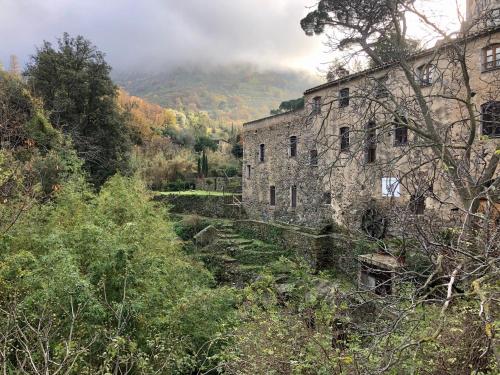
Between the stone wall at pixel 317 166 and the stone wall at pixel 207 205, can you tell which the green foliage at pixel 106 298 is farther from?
the stone wall at pixel 207 205

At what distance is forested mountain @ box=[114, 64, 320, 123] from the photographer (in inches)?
3666

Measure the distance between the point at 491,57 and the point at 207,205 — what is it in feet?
56.9

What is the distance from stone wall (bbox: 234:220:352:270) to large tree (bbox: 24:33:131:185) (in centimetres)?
868

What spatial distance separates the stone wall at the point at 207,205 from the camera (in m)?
23.4

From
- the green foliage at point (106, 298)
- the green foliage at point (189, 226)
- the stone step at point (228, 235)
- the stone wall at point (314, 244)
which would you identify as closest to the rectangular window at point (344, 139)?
the stone wall at point (314, 244)

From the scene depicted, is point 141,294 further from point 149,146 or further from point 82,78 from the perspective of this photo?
point 149,146

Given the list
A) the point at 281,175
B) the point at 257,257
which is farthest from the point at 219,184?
the point at 257,257

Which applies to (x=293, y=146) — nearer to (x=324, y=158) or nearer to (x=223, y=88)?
(x=324, y=158)

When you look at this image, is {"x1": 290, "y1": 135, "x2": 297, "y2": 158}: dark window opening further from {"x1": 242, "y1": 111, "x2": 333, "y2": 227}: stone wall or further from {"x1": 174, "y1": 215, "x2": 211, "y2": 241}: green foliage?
{"x1": 174, "y1": 215, "x2": 211, "y2": 241}: green foliage

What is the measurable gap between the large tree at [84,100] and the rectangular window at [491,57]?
15.7m

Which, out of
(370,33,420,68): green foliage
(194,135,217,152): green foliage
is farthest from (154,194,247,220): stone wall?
(370,33,420,68): green foliage

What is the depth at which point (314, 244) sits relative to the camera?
1413 centimetres

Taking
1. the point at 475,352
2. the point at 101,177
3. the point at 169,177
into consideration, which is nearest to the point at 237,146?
the point at 169,177

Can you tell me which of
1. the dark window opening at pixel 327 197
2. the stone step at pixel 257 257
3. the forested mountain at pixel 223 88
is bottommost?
the stone step at pixel 257 257
